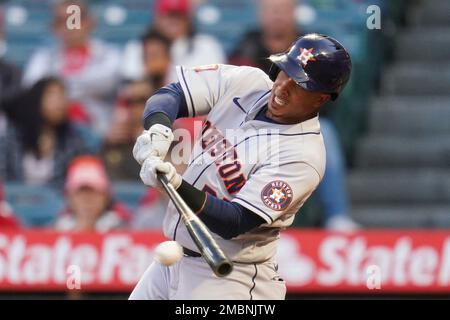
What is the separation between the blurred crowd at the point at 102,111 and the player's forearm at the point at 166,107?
9.58 feet

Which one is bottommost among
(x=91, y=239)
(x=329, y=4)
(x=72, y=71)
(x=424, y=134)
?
(x=91, y=239)

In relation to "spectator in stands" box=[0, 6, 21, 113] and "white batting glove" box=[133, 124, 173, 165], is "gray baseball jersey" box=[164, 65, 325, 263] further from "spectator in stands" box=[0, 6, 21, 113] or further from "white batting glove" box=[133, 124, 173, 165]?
"spectator in stands" box=[0, 6, 21, 113]

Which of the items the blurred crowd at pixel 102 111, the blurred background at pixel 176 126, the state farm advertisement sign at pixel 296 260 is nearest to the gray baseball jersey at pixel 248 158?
the blurred background at pixel 176 126

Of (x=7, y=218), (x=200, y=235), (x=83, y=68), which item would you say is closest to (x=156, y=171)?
(x=200, y=235)

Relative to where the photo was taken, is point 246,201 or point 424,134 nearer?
point 246,201

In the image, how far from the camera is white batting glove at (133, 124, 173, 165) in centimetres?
343

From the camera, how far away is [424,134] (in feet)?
25.6

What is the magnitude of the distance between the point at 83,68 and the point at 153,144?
4.03m

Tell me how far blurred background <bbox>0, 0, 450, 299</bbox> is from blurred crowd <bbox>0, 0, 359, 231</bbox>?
0.01 metres

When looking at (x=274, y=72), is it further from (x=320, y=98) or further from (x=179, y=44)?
(x=179, y=44)

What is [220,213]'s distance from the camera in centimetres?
345

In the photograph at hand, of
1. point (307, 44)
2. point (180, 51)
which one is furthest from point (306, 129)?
point (180, 51)

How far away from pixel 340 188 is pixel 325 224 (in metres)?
0.27

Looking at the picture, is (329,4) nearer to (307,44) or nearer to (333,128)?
(333,128)
